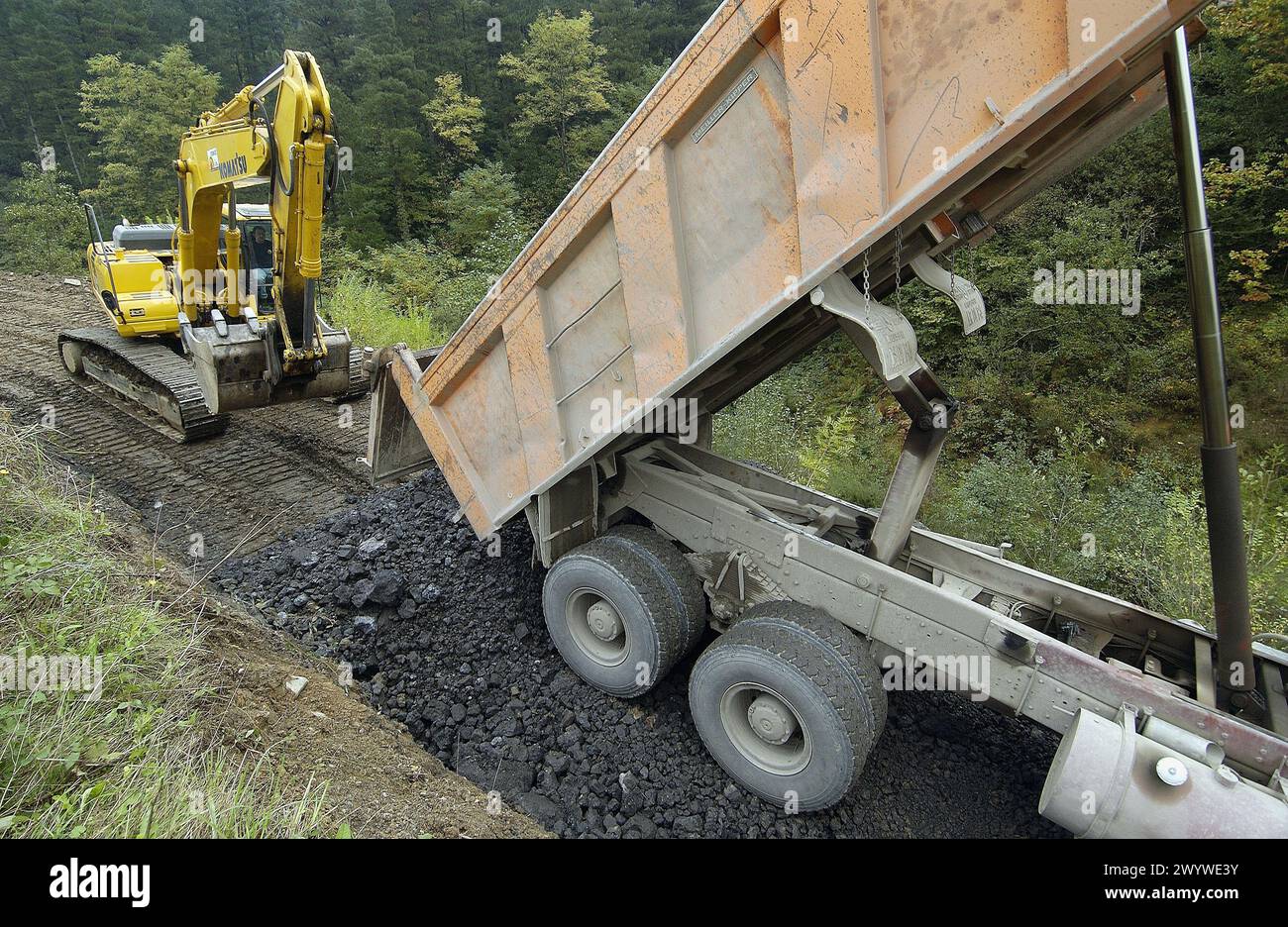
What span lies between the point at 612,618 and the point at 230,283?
6078 millimetres

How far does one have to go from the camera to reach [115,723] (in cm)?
258

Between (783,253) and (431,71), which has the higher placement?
(431,71)

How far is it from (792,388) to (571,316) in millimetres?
7735

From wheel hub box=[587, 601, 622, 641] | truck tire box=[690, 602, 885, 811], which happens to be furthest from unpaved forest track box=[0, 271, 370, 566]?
truck tire box=[690, 602, 885, 811]

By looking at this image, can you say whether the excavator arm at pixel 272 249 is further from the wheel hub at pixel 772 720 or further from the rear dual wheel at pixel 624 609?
the wheel hub at pixel 772 720

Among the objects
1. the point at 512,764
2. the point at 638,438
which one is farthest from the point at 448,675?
the point at 638,438

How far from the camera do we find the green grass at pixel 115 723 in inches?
87.3

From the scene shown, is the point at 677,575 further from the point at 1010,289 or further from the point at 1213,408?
the point at 1010,289

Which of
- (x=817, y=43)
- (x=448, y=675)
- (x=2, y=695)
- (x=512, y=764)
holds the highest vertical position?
(x=817, y=43)

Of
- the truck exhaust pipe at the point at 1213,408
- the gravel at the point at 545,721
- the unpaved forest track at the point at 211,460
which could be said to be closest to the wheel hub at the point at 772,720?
the gravel at the point at 545,721

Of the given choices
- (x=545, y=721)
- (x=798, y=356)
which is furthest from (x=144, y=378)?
(x=798, y=356)

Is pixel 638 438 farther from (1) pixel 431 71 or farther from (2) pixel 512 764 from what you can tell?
(1) pixel 431 71

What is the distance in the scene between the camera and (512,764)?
11.4 ft

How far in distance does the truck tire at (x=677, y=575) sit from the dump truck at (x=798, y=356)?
2 cm
